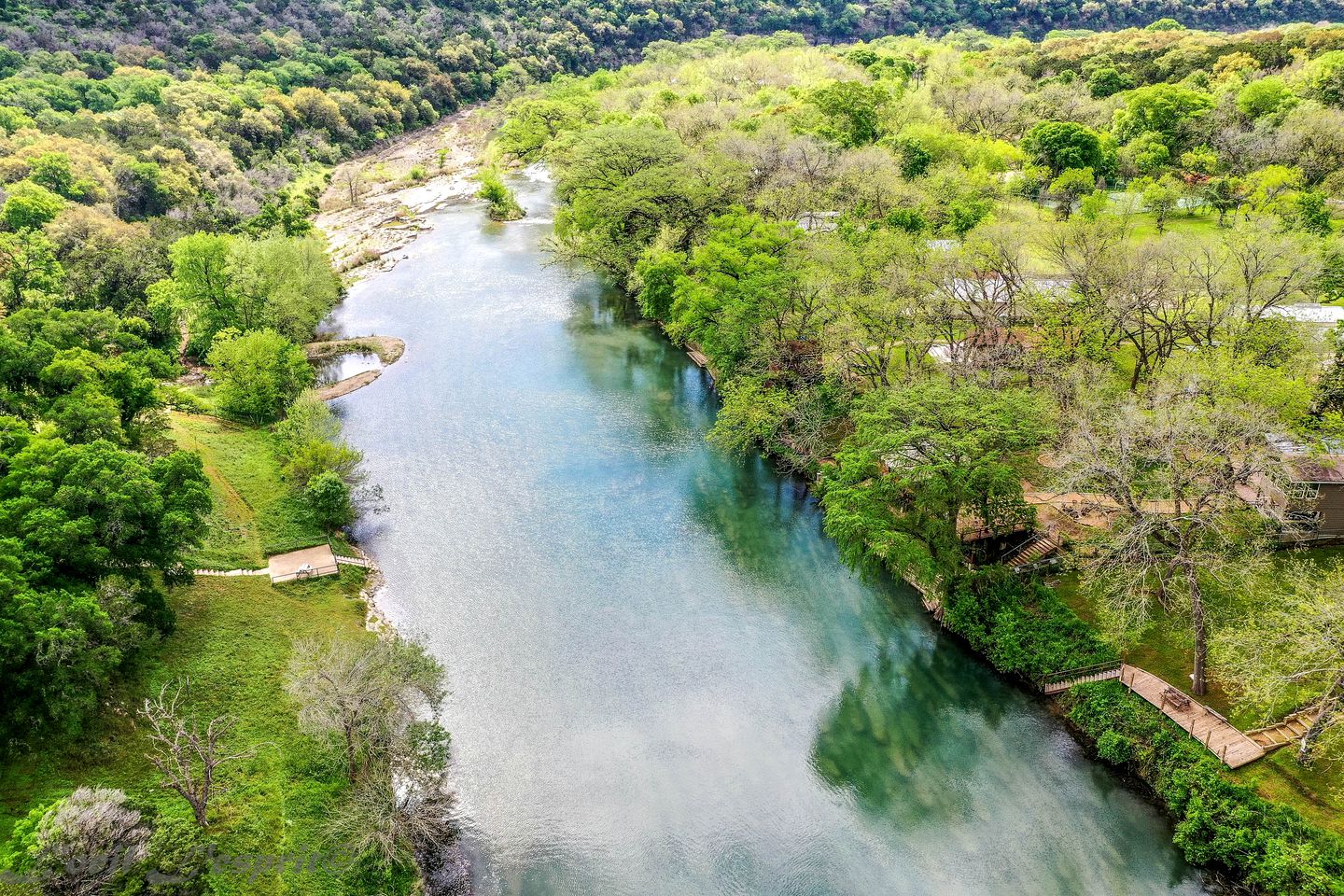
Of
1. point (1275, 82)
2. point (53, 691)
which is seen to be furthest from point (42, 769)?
point (1275, 82)

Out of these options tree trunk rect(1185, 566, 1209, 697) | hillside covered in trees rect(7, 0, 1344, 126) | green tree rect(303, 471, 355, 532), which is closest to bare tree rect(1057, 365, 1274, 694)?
tree trunk rect(1185, 566, 1209, 697)

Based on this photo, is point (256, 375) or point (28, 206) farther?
point (28, 206)

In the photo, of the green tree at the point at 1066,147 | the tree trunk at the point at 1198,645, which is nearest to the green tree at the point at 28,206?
the tree trunk at the point at 1198,645

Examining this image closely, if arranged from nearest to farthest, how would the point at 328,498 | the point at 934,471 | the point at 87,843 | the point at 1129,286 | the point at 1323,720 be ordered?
the point at 87,843
the point at 1323,720
the point at 934,471
the point at 1129,286
the point at 328,498

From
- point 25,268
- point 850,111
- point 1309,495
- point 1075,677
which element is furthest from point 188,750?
point 850,111

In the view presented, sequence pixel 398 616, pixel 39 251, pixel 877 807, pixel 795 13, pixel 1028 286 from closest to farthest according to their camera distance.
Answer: pixel 877 807
pixel 398 616
pixel 1028 286
pixel 39 251
pixel 795 13

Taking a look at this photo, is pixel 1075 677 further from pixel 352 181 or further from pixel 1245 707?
pixel 352 181

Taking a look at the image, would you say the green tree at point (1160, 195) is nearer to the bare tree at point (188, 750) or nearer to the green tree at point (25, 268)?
the bare tree at point (188, 750)

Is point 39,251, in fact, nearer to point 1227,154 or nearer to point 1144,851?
point 1144,851
